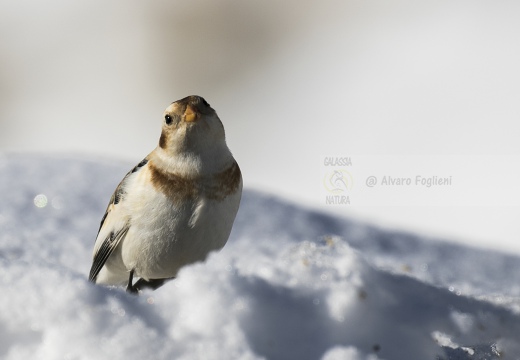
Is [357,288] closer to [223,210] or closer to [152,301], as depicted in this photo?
[152,301]

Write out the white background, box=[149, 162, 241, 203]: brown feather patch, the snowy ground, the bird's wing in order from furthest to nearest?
the white background
the bird's wing
box=[149, 162, 241, 203]: brown feather patch
the snowy ground

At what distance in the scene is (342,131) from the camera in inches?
364

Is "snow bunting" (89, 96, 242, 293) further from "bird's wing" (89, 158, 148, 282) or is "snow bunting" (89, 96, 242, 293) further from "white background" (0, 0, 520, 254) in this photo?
"white background" (0, 0, 520, 254)

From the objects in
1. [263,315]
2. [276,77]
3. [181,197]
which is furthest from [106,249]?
[276,77]

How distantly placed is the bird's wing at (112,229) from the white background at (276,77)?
5.20 metres

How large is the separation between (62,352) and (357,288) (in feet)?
2.22

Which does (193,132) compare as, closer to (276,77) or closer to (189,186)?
(189,186)

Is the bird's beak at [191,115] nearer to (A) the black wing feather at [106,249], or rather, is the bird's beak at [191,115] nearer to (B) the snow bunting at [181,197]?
(B) the snow bunting at [181,197]

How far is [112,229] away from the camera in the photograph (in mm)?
2617

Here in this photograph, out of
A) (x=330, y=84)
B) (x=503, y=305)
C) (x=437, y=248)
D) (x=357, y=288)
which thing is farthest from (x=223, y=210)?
(x=330, y=84)

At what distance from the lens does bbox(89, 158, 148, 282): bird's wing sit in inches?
102

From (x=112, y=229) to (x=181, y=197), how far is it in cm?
34

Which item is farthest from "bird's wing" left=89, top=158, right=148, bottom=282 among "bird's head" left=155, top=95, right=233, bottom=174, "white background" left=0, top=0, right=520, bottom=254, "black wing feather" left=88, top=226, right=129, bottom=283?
"white background" left=0, top=0, right=520, bottom=254

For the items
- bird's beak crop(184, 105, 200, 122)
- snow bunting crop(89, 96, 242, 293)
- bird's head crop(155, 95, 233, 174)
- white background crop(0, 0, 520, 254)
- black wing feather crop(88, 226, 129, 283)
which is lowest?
white background crop(0, 0, 520, 254)
